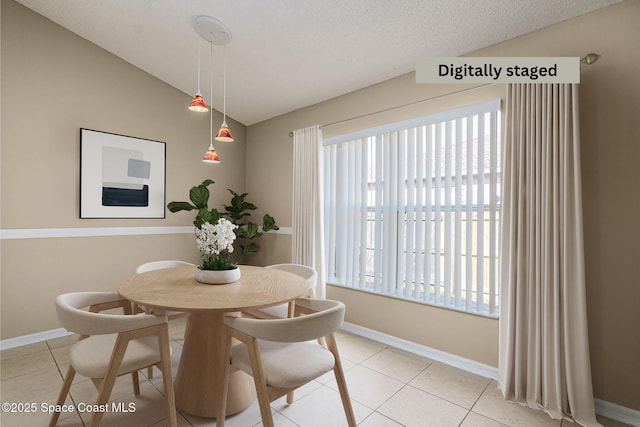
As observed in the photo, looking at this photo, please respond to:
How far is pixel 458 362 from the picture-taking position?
242 cm

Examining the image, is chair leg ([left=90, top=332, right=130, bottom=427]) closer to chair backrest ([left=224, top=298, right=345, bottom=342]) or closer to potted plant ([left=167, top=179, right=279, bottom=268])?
chair backrest ([left=224, top=298, right=345, bottom=342])

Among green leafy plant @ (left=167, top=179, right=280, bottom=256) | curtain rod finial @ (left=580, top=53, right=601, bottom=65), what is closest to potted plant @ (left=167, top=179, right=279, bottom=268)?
green leafy plant @ (left=167, top=179, right=280, bottom=256)

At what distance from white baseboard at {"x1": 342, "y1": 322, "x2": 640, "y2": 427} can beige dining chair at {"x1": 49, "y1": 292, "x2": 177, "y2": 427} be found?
1945mm

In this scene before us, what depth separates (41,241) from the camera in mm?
2859

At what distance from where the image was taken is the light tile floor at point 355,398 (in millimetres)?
1774

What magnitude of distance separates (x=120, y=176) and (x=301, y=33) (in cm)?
247

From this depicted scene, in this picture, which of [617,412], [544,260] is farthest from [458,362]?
[544,260]

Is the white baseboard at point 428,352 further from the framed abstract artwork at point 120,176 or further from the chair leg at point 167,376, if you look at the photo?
the framed abstract artwork at point 120,176

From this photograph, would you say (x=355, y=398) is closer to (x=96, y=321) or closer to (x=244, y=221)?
(x=96, y=321)

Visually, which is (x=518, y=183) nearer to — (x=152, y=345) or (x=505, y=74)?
(x=505, y=74)

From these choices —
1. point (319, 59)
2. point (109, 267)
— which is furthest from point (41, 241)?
point (319, 59)

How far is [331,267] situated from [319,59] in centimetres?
217

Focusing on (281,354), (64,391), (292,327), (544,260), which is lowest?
(64,391)

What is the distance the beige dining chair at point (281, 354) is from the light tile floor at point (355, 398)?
412mm
